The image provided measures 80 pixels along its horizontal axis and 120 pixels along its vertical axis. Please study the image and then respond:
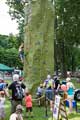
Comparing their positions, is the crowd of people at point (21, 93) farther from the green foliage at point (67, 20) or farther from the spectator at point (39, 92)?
the green foliage at point (67, 20)

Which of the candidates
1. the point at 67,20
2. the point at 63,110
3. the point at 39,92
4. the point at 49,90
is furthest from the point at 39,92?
the point at 67,20

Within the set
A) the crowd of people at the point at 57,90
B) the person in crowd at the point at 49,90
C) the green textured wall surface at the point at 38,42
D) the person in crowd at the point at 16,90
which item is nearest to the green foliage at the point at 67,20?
the green textured wall surface at the point at 38,42

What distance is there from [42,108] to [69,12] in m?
27.2

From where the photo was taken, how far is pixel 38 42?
24344 mm

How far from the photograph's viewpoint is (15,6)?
196 feet

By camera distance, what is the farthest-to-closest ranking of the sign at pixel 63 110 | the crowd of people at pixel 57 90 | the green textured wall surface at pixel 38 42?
the green textured wall surface at pixel 38 42
the crowd of people at pixel 57 90
the sign at pixel 63 110

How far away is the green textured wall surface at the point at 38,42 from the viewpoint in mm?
24234

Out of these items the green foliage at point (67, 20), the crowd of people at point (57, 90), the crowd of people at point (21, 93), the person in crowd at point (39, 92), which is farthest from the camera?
the green foliage at point (67, 20)

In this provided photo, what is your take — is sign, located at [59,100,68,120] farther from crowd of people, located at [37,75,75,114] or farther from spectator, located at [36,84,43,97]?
spectator, located at [36,84,43,97]

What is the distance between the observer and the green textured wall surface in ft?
79.5

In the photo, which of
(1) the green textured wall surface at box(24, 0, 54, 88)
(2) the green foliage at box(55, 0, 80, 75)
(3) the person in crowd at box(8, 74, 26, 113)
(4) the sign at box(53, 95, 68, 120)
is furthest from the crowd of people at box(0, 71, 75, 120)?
(2) the green foliage at box(55, 0, 80, 75)

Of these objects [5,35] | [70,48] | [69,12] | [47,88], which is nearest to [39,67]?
[47,88]

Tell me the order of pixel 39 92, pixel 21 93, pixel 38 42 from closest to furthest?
1. pixel 21 93
2. pixel 39 92
3. pixel 38 42

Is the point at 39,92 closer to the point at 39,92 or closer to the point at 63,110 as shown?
the point at 39,92
